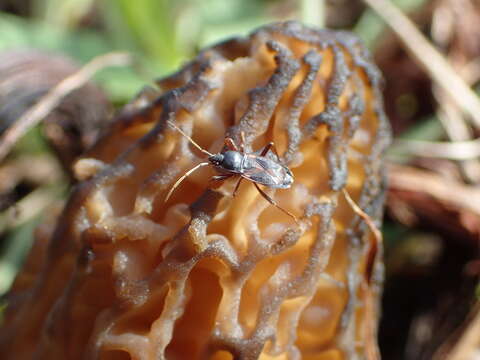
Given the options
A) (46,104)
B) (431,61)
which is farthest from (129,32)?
(431,61)

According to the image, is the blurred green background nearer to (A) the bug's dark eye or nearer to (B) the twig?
(B) the twig

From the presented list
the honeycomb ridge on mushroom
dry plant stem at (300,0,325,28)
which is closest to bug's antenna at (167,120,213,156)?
the honeycomb ridge on mushroom

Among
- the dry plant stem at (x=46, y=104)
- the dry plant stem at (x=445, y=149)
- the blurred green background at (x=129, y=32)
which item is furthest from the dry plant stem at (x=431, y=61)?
the dry plant stem at (x=46, y=104)

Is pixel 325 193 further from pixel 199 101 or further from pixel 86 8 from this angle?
pixel 86 8

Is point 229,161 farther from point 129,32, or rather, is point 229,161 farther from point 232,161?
point 129,32

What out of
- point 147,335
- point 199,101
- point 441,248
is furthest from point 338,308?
point 441,248
